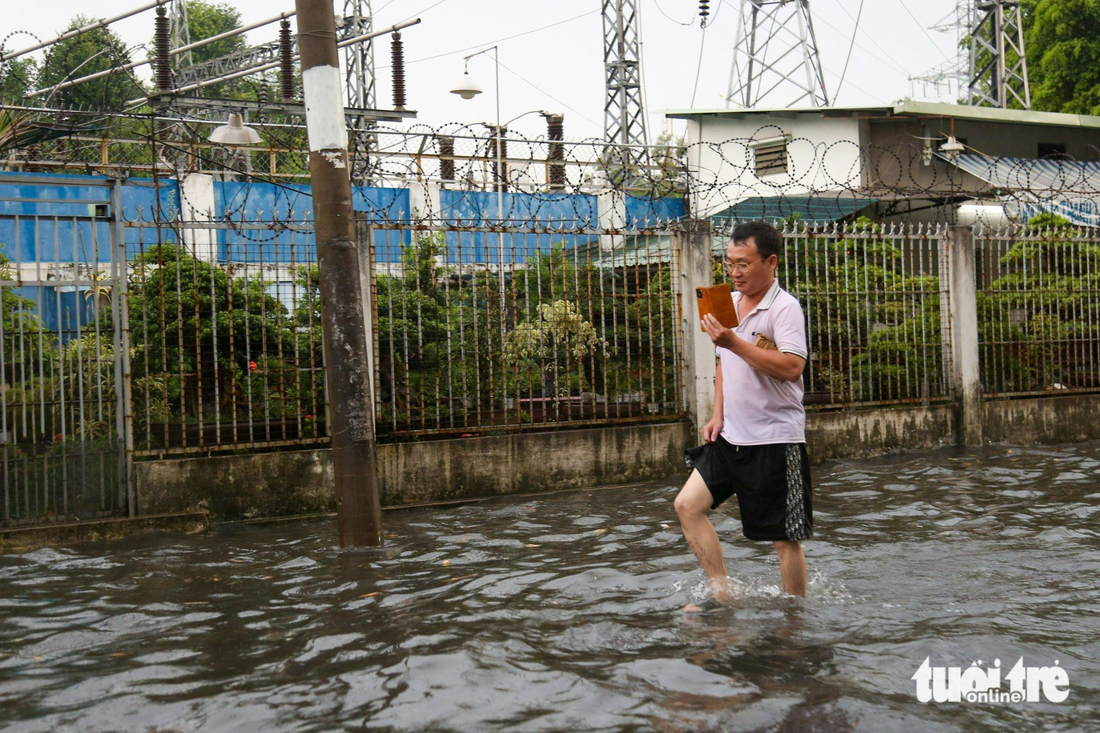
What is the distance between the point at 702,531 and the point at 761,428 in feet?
2.03

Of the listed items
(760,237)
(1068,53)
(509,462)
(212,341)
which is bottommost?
(509,462)

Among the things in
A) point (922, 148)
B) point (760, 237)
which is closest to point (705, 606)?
point (760, 237)

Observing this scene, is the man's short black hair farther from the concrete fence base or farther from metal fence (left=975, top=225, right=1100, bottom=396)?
metal fence (left=975, top=225, right=1100, bottom=396)

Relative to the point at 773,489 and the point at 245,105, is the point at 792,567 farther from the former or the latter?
the point at 245,105

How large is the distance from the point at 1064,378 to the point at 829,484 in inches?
198

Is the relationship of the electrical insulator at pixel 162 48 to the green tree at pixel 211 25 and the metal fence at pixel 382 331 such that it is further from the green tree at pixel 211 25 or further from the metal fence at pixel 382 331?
the green tree at pixel 211 25

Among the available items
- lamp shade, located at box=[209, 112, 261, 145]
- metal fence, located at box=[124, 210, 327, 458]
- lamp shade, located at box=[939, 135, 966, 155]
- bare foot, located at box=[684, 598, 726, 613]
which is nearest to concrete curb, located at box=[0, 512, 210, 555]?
metal fence, located at box=[124, 210, 327, 458]

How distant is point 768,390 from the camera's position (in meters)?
4.81

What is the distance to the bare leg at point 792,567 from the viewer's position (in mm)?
4926

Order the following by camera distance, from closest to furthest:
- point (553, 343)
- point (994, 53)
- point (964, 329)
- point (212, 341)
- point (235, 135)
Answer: point (212, 341)
point (553, 343)
point (964, 329)
point (235, 135)
point (994, 53)

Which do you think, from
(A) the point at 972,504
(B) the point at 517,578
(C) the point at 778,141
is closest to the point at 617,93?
(C) the point at 778,141

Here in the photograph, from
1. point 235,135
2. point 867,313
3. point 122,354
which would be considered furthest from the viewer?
point 235,135

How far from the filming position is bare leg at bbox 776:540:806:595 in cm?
493

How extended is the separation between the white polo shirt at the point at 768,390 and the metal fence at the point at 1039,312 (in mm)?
8064
